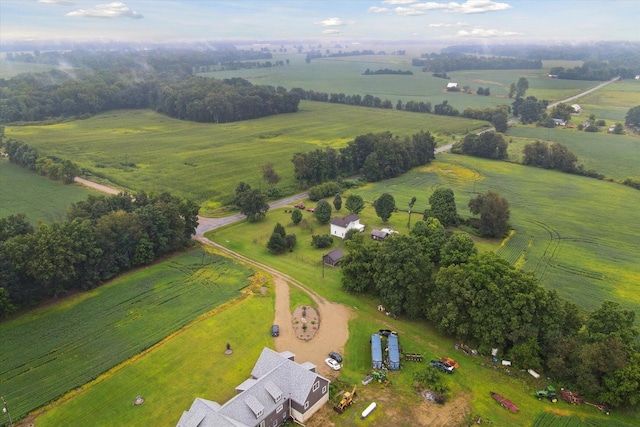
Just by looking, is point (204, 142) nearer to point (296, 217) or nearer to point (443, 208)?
point (296, 217)

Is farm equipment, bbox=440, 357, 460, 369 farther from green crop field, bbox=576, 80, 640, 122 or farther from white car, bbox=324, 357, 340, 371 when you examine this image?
green crop field, bbox=576, 80, 640, 122

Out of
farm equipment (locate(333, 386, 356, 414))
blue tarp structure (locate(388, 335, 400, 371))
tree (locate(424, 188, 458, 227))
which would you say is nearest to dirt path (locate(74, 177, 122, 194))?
tree (locate(424, 188, 458, 227))

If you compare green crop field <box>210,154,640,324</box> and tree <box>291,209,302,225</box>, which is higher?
tree <box>291,209,302,225</box>

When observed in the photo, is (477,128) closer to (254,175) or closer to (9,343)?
(254,175)

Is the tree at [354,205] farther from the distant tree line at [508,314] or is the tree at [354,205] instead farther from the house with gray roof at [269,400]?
the house with gray roof at [269,400]

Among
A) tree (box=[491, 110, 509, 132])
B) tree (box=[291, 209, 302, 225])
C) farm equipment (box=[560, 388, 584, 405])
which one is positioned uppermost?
tree (box=[491, 110, 509, 132])
